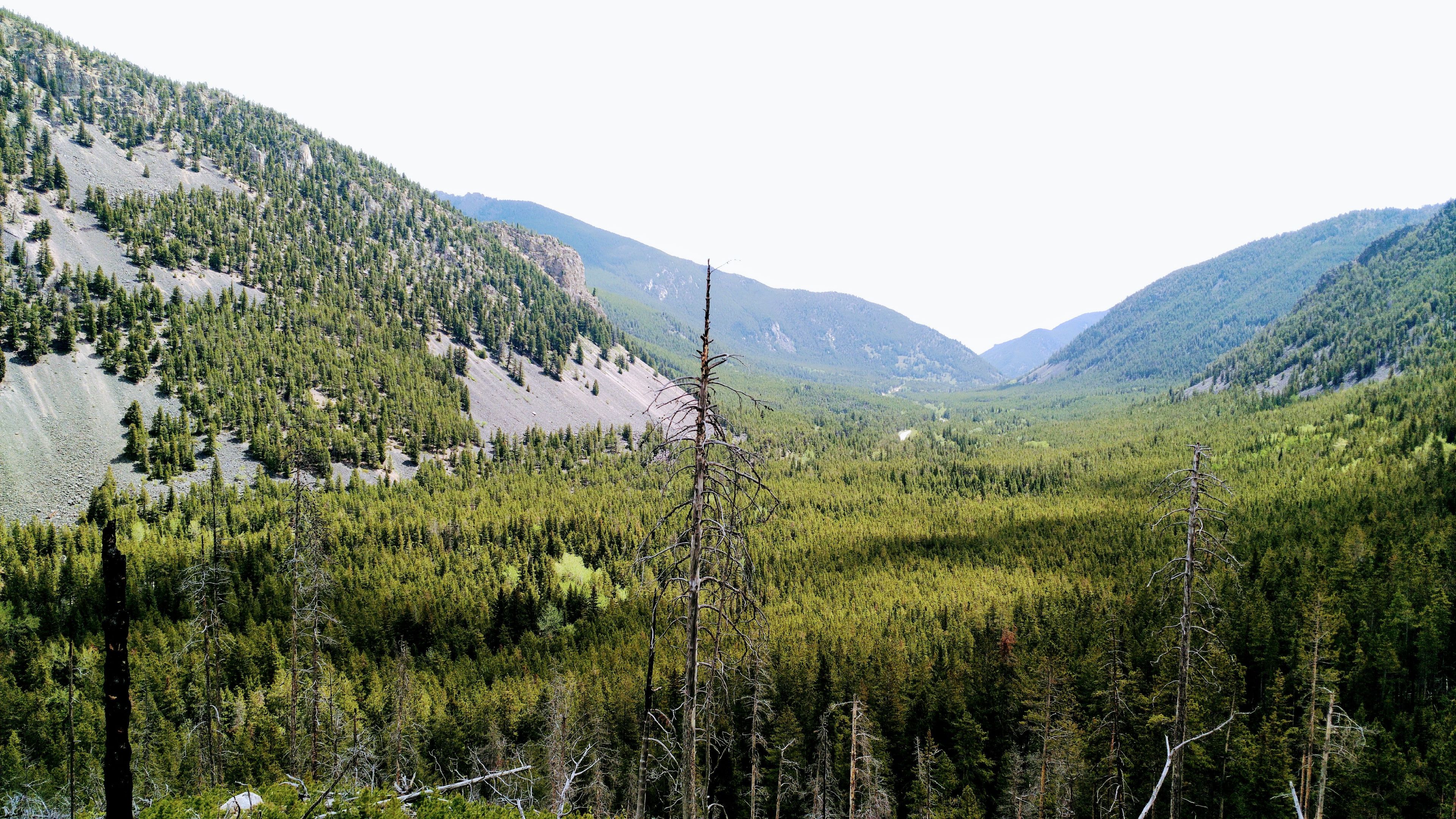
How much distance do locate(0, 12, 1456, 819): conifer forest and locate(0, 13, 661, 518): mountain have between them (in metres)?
0.93

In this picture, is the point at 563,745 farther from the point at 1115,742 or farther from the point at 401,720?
the point at 1115,742

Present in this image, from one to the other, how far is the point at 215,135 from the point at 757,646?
23635cm

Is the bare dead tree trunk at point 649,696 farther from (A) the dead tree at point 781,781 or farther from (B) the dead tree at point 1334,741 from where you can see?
(B) the dead tree at point 1334,741

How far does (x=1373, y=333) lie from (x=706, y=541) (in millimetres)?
216125

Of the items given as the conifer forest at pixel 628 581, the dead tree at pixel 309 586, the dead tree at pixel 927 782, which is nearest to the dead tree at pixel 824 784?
the conifer forest at pixel 628 581

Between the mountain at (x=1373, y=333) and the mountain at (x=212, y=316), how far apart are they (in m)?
171

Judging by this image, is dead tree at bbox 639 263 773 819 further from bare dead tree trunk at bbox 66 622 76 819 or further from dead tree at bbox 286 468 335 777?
dead tree at bbox 286 468 335 777

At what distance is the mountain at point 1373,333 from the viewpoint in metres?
140

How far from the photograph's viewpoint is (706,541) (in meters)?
10.7

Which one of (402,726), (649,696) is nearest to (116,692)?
(649,696)

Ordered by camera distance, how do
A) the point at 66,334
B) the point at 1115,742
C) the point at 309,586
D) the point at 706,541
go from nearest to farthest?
the point at 706,541 → the point at 309,586 → the point at 1115,742 → the point at 66,334

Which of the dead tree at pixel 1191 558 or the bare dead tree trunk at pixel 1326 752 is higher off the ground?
the dead tree at pixel 1191 558

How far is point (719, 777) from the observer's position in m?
43.2

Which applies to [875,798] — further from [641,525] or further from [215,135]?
[215,135]
